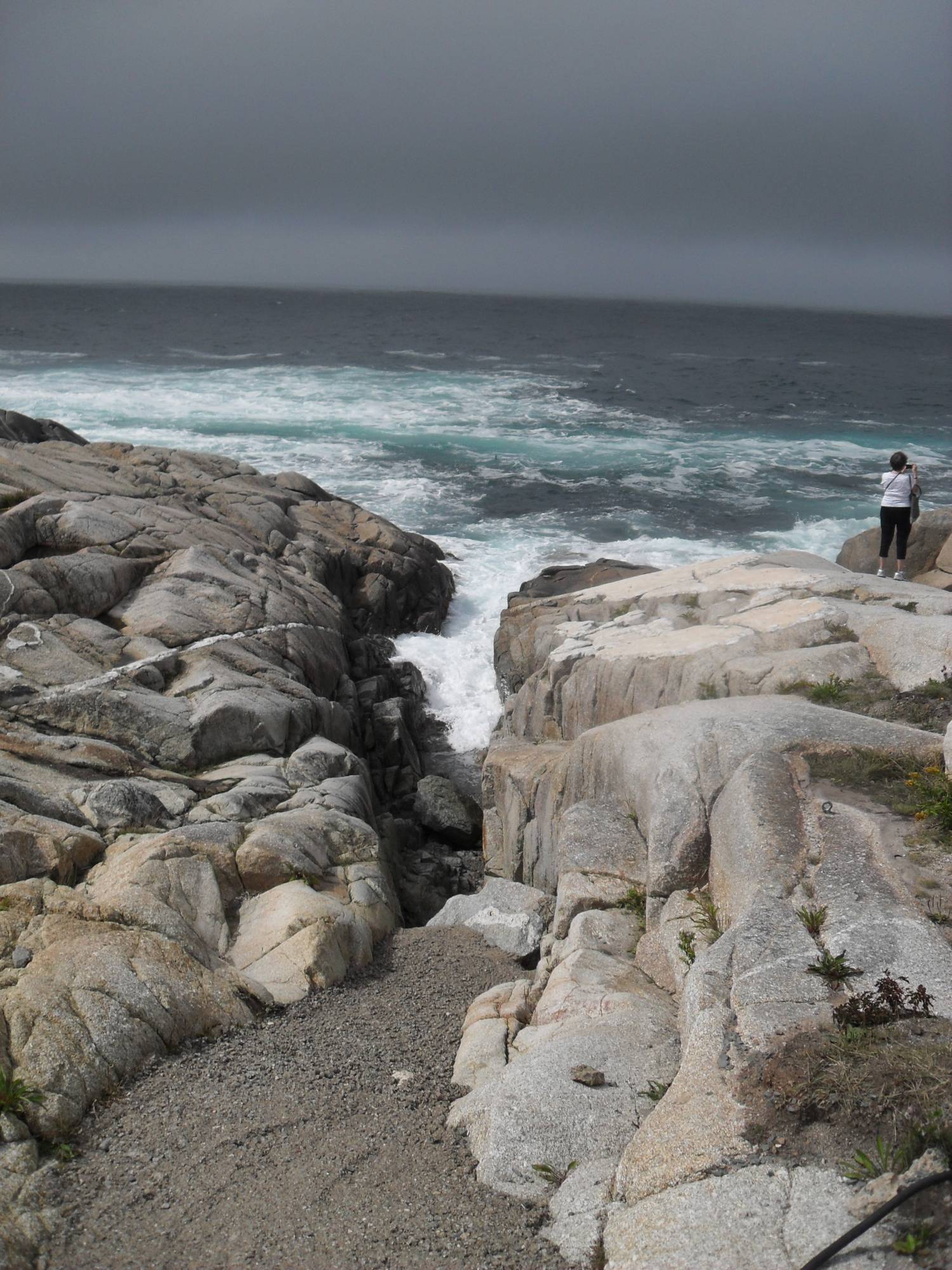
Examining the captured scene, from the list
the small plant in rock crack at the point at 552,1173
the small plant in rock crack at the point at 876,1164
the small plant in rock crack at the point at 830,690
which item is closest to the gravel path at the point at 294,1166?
the small plant in rock crack at the point at 552,1173

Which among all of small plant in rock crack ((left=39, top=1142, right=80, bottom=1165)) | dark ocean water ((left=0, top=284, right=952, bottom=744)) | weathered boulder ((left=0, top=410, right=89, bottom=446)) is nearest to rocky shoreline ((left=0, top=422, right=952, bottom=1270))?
small plant in rock crack ((left=39, top=1142, right=80, bottom=1165))

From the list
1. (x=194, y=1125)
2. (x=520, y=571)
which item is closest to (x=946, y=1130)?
(x=194, y=1125)

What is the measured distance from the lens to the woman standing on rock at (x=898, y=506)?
18062 millimetres

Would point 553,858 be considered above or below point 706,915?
below

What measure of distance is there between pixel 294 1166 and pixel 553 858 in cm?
665

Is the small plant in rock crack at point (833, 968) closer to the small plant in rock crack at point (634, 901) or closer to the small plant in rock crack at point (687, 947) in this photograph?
the small plant in rock crack at point (687, 947)

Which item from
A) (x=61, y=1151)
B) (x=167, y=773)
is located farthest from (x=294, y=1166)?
A: (x=167, y=773)

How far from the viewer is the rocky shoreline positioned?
5816 mm

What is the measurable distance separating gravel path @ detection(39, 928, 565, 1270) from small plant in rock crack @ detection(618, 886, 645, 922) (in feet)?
7.21

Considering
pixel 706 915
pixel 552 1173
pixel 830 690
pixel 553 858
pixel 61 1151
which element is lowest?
pixel 553 858

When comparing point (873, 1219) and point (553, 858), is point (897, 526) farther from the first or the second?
point (873, 1219)

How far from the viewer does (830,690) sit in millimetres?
12242

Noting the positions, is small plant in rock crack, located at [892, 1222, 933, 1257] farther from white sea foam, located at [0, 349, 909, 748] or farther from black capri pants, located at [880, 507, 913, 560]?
white sea foam, located at [0, 349, 909, 748]

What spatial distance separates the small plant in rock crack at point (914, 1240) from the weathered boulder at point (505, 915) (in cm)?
683
